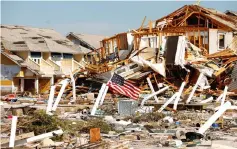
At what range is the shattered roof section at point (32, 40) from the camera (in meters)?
41.9

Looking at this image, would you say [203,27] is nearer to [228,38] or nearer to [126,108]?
[228,38]

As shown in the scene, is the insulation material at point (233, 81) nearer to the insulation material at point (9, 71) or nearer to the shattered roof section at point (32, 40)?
the insulation material at point (9, 71)

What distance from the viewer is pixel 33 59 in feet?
136

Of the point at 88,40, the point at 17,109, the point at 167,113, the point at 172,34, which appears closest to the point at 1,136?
the point at 17,109

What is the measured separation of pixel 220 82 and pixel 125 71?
614 centimetres

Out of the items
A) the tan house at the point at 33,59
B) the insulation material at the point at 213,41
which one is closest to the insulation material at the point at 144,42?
the tan house at the point at 33,59

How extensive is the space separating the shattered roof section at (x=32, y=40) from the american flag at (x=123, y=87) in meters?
16.1

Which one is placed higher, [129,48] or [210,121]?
[129,48]

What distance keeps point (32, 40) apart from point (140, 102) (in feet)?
80.4

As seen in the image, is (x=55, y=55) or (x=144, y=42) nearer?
(x=144, y=42)

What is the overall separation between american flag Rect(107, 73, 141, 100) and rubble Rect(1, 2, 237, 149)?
62 mm

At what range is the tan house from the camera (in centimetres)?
3809

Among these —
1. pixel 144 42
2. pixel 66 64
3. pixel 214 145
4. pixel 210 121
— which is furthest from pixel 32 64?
pixel 214 145

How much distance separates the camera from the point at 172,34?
3142 centimetres
